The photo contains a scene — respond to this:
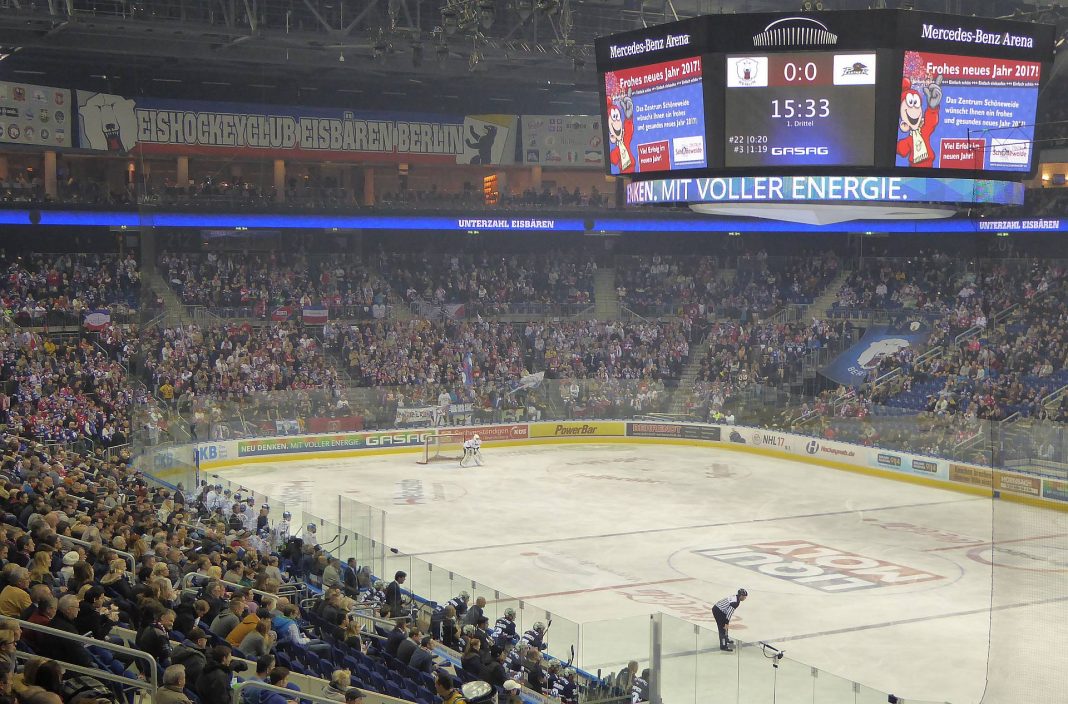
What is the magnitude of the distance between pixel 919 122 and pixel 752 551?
897 centimetres

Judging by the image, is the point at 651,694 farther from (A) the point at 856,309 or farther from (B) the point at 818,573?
(A) the point at 856,309

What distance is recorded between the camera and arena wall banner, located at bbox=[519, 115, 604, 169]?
47625 millimetres

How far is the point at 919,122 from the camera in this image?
753 inches

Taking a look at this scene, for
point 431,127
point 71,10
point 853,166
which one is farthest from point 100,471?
point 431,127

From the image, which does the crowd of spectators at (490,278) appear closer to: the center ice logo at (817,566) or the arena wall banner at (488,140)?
the arena wall banner at (488,140)

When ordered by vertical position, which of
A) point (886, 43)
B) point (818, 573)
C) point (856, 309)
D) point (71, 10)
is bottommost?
point (818, 573)

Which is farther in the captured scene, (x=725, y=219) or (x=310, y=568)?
(x=725, y=219)

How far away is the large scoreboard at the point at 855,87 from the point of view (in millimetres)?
18906

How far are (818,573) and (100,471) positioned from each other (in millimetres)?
13236

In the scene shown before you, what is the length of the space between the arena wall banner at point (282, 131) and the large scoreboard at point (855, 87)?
85.8 ft

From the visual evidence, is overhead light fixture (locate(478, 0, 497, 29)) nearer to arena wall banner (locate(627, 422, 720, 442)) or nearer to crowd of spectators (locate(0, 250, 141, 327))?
arena wall banner (locate(627, 422, 720, 442))

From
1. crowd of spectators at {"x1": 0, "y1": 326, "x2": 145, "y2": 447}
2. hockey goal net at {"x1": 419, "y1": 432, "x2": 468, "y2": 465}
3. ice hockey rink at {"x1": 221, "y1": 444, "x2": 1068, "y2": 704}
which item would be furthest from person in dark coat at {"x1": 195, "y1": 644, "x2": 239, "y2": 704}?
hockey goal net at {"x1": 419, "y1": 432, "x2": 468, "y2": 465}

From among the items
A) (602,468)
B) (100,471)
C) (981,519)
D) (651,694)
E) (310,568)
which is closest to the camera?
(651,694)

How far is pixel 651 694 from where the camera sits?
42.9 feet
